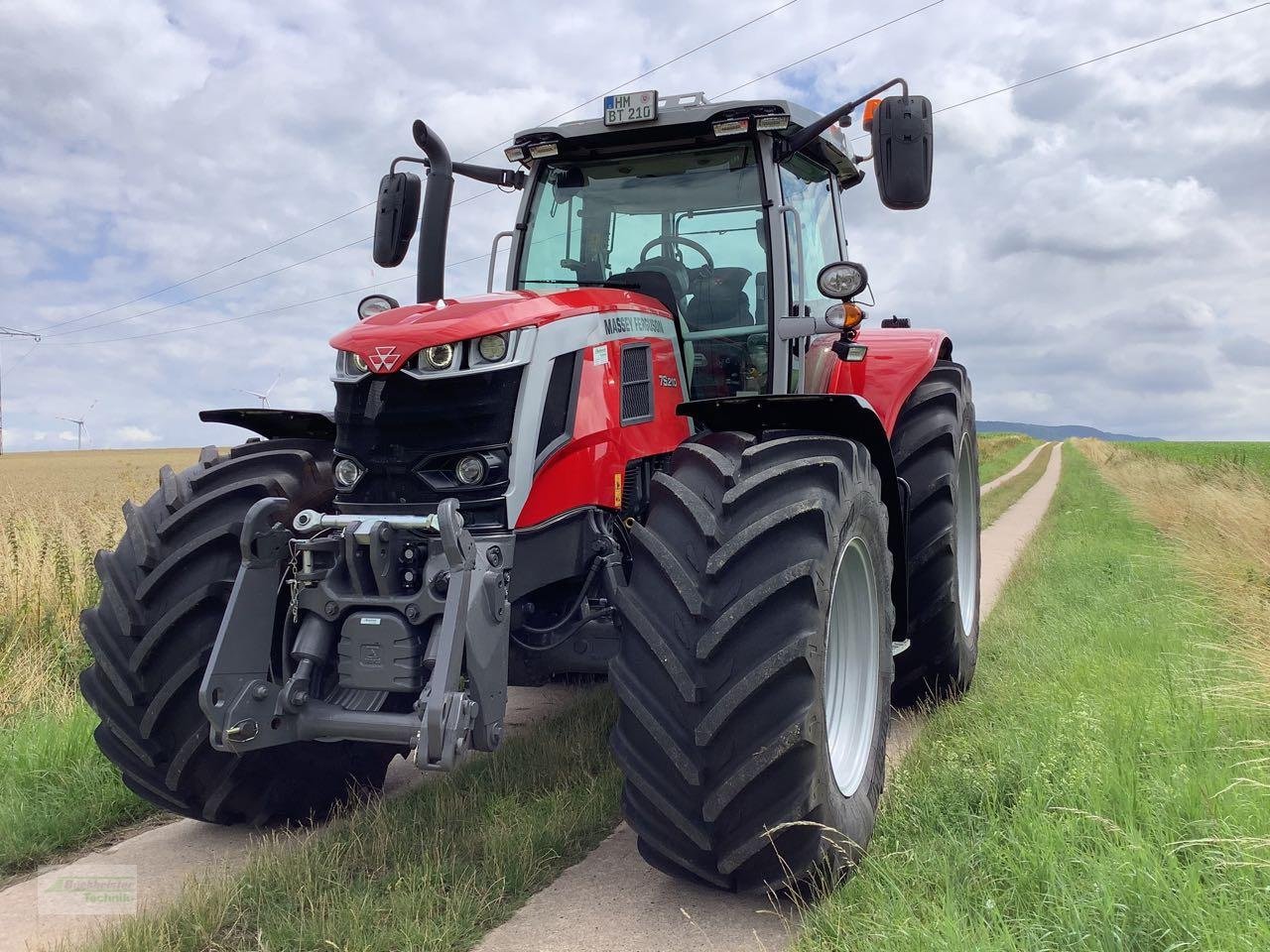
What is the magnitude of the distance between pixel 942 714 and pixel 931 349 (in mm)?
1787

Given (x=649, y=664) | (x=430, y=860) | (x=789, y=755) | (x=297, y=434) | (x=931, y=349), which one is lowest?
(x=430, y=860)

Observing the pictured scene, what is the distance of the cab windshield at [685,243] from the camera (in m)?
4.41

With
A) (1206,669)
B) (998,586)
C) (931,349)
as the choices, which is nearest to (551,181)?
(931,349)

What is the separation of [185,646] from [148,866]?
77cm

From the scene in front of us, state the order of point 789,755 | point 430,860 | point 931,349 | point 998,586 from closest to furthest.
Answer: point 789,755, point 430,860, point 931,349, point 998,586

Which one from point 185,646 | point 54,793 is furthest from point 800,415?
point 54,793

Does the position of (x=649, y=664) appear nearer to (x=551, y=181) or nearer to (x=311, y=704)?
(x=311, y=704)

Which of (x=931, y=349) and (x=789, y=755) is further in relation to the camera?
(x=931, y=349)

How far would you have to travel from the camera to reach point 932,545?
4730 mm

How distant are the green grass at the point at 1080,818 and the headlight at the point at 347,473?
195cm

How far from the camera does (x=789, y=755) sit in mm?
2855

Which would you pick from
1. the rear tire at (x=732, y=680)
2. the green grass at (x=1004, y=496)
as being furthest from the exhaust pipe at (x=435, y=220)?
the green grass at (x=1004, y=496)

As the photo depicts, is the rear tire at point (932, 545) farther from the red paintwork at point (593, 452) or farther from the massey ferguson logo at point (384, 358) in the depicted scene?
the massey ferguson logo at point (384, 358)

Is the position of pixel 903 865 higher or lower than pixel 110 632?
lower
